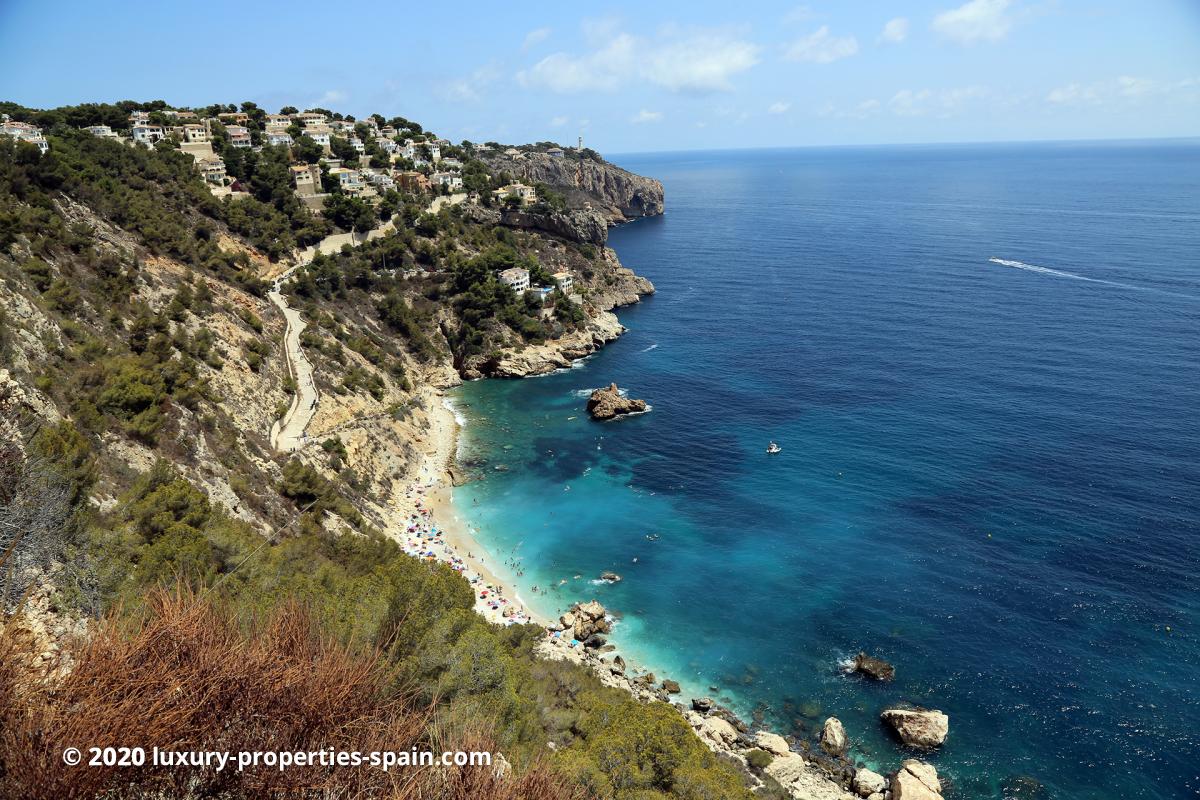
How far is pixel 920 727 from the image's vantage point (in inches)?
932

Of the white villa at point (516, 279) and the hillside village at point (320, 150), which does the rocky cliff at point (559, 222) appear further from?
the white villa at point (516, 279)

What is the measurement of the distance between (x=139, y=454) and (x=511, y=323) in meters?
41.0

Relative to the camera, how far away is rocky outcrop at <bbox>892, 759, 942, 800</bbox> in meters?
21.0

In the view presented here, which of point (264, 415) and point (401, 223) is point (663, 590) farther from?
point (401, 223)

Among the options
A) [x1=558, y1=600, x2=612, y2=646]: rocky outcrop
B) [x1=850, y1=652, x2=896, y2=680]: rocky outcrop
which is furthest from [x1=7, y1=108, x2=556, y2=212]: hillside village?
[x1=850, y1=652, x2=896, y2=680]: rocky outcrop

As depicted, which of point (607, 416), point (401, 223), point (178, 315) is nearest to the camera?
point (178, 315)

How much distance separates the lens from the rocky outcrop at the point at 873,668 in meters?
26.5

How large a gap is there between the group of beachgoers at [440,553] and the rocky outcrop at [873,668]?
14.8 metres

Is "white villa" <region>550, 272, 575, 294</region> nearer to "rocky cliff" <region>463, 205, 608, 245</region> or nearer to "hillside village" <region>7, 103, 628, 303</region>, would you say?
"hillside village" <region>7, 103, 628, 303</region>

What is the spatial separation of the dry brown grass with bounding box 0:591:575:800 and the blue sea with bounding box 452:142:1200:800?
20.4 metres

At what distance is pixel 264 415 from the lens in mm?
36594

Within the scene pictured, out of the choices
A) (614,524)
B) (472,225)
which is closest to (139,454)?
(614,524)

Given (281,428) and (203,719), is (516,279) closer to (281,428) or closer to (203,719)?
(281,428)

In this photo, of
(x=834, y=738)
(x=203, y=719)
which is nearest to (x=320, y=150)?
(x=834, y=738)
